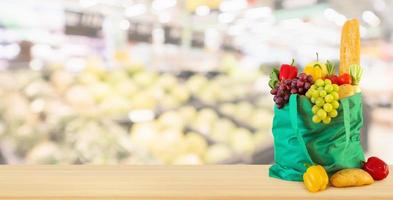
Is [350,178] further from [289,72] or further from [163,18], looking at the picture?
[163,18]

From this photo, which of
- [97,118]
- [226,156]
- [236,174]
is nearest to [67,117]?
[97,118]

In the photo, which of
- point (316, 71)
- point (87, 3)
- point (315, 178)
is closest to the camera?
point (315, 178)

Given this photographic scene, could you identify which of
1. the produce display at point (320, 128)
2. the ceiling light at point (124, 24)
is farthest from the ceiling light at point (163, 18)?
the produce display at point (320, 128)

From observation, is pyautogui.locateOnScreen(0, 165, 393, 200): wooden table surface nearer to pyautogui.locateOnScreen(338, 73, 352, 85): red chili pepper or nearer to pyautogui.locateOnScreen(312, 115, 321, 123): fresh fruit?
pyautogui.locateOnScreen(312, 115, 321, 123): fresh fruit

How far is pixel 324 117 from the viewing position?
1759 mm

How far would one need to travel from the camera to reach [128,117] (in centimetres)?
315

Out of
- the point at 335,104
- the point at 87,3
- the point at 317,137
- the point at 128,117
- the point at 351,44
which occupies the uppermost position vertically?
the point at 87,3

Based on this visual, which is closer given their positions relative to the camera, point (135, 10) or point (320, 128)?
point (320, 128)

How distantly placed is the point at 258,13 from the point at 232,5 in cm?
14

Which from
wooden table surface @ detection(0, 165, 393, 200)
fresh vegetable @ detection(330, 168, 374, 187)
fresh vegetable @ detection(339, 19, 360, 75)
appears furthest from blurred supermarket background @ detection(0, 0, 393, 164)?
fresh vegetable @ detection(330, 168, 374, 187)

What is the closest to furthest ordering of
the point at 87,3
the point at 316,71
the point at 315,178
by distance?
the point at 315,178 < the point at 316,71 < the point at 87,3

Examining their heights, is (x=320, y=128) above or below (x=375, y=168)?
above

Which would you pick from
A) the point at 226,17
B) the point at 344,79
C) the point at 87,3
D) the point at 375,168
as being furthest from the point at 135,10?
the point at 375,168

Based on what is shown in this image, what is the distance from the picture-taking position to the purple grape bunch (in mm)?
1804
